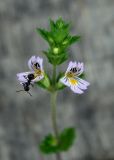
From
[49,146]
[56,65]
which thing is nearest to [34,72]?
[56,65]

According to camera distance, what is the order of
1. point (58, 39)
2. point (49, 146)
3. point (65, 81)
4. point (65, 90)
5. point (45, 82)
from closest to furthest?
point (58, 39) < point (65, 81) < point (45, 82) < point (49, 146) < point (65, 90)

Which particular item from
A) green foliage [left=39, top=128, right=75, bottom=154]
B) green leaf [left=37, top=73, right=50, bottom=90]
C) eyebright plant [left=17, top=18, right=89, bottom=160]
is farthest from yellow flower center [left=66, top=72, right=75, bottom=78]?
green foliage [left=39, top=128, right=75, bottom=154]

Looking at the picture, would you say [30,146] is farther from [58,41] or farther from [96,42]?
[58,41]

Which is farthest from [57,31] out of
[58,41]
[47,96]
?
[47,96]

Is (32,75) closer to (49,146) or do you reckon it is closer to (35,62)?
→ (35,62)

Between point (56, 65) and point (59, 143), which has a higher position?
point (56, 65)

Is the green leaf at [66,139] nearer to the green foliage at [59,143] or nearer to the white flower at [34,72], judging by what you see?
the green foliage at [59,143]

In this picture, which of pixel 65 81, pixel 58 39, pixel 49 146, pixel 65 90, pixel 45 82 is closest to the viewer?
pixel 58 39
